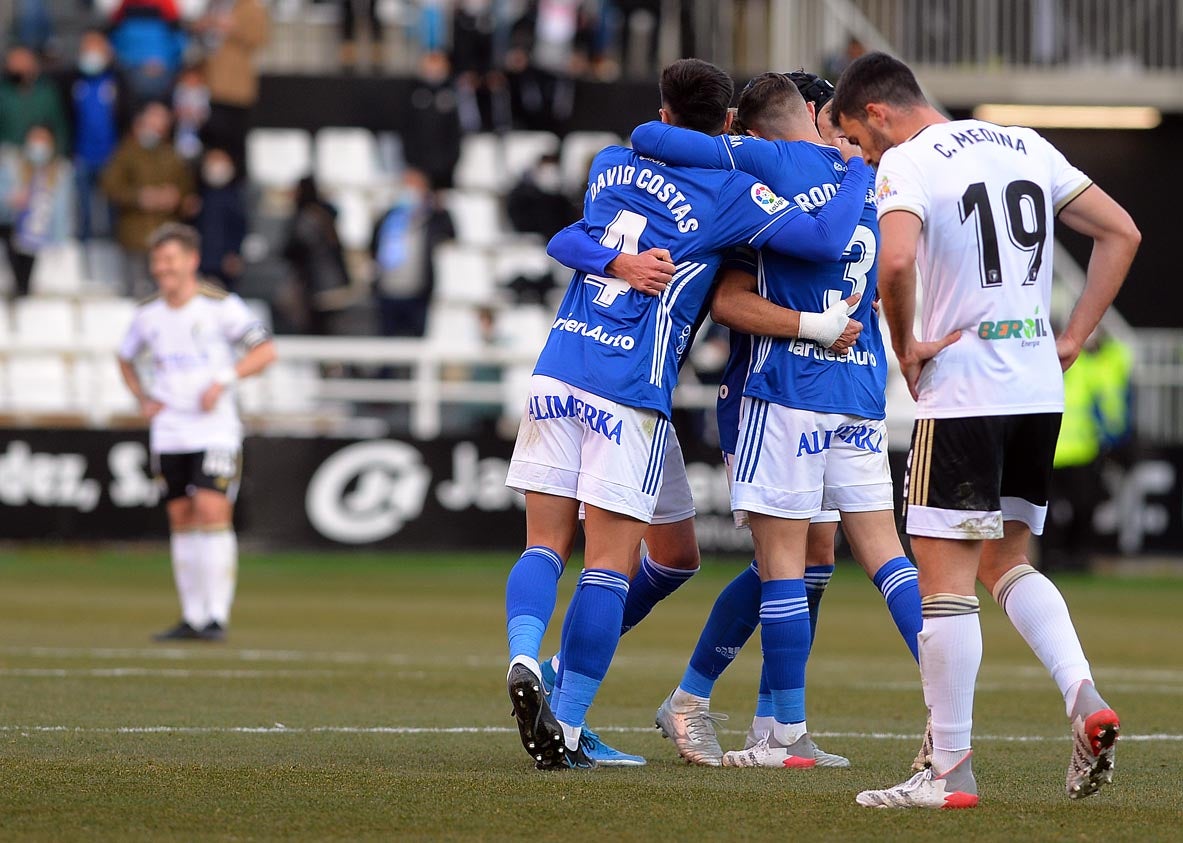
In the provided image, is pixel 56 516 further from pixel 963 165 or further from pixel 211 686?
pixel 963 165

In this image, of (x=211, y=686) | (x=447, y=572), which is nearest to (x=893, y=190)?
(x=211, y=686)

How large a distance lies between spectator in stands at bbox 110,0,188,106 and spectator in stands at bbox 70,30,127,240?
64cm

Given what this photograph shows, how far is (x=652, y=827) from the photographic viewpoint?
484 centimetres

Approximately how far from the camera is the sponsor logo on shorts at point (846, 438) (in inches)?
246

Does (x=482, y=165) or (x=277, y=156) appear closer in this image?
(x=482, y=165)

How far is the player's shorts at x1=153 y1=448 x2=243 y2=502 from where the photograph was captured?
36.1ft

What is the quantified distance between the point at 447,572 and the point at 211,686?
874cm

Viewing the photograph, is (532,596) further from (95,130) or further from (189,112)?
(189,112)

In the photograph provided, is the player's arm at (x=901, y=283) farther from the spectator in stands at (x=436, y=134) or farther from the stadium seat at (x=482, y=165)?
the stadium seat at (x=482, y=165)

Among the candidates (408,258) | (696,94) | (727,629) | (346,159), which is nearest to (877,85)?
(696,94)

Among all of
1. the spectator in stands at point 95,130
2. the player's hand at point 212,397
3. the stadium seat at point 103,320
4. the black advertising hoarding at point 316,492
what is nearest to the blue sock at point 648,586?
the player's hand at point 212,397

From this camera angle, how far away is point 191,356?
1114 centimetres

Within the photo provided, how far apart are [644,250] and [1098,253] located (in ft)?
4.60

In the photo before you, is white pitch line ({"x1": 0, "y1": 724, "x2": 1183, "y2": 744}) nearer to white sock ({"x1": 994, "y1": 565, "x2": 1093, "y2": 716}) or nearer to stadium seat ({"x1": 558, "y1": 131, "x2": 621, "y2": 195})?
white sock ({"x1": 994, "y1": 565, "x2": 1093, "y2": 716})
